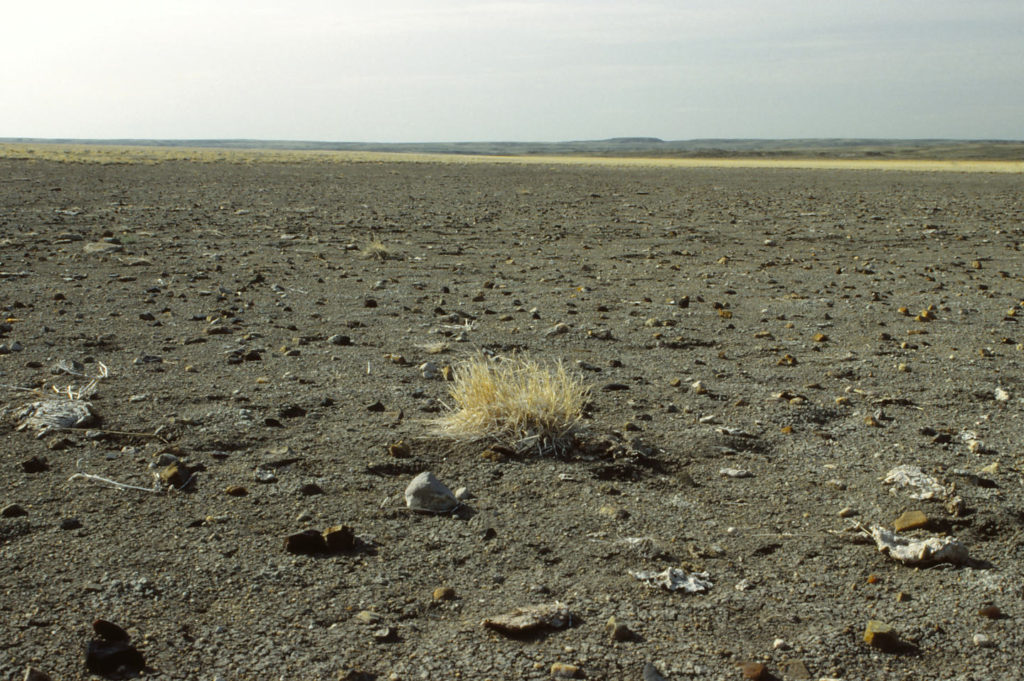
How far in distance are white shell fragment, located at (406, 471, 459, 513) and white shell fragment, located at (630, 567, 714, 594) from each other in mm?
802

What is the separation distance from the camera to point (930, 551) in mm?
2945

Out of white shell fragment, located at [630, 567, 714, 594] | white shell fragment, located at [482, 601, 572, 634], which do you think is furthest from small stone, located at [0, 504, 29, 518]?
white shell fragment, located at [630, 567, 714, 594]

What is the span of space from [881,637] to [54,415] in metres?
3.64

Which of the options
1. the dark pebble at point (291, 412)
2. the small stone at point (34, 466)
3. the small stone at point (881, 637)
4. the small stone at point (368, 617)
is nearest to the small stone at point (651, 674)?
the small stone at point (881, 637)

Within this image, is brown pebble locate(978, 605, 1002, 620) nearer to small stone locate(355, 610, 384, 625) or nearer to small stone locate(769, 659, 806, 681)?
small stone locate(769, 659, 806, 681)

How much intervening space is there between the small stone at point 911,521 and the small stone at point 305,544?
2.03 meters

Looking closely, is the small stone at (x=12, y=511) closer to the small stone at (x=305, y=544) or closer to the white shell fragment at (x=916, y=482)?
the small stone at (x=305, y=544)

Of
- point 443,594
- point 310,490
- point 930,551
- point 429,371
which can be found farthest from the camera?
point 429,371

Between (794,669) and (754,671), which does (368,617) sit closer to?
(754,671)

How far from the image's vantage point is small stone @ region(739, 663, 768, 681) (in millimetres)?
2307

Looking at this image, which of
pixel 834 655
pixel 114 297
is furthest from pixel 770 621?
pixel 114 297

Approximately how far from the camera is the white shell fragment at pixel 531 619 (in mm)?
2525

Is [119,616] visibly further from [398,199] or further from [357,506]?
[398,199]

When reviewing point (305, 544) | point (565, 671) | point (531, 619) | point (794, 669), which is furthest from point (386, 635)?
point (794, 669)
